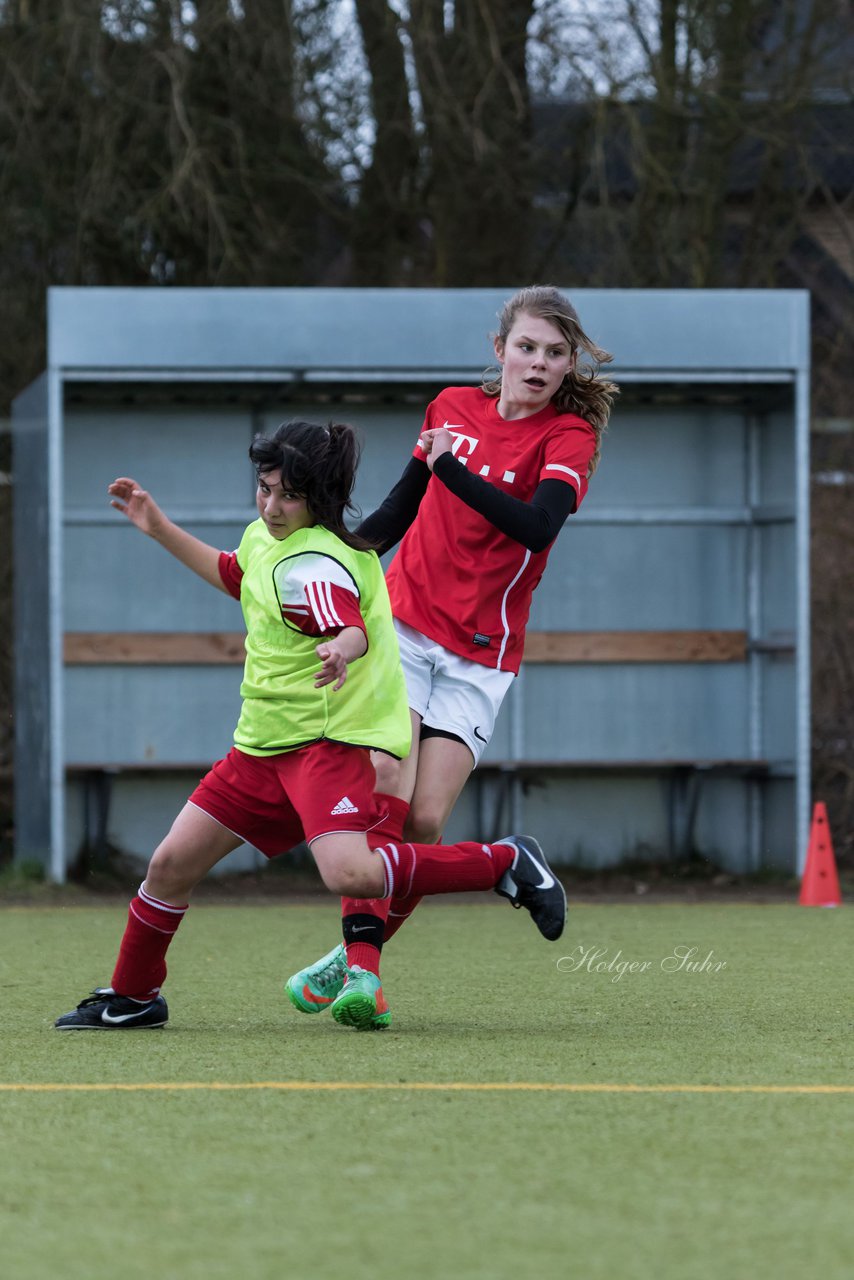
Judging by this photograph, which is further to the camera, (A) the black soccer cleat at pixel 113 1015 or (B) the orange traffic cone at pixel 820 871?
(B) the orange traffic cone at pixel 820 871

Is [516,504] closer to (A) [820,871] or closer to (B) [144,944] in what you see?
(B) [144,944]

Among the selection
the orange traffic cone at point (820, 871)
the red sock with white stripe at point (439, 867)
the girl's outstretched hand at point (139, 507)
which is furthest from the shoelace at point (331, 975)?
the orange traffic cone at point (820, 871)

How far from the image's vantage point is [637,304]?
9.46 metres

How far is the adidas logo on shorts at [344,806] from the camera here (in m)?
4.50

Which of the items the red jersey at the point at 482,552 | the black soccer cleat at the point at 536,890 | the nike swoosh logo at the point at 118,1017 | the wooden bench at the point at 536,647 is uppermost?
the red jersey at the point at 482,552

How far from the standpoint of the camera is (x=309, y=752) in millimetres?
4531

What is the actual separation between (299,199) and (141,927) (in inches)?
315

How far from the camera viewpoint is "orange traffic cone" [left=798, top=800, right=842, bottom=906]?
28.9 ft

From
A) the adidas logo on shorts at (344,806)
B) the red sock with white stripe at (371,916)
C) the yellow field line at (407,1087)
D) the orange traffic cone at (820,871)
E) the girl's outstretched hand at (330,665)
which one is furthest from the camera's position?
the orange traffic cone at (820,871)

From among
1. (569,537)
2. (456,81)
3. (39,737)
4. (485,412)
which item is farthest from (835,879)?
(456,81)

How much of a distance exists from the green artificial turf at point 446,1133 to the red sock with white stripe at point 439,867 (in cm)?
33

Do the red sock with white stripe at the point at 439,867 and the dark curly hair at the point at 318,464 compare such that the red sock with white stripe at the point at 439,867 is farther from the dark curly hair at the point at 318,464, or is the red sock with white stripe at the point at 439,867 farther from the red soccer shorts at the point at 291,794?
the dark curly hair at the point at 318,464

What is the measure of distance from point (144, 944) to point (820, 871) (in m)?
4.74

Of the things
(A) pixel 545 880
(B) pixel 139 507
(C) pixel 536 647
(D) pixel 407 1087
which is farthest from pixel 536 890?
(C) pixel 536 647
